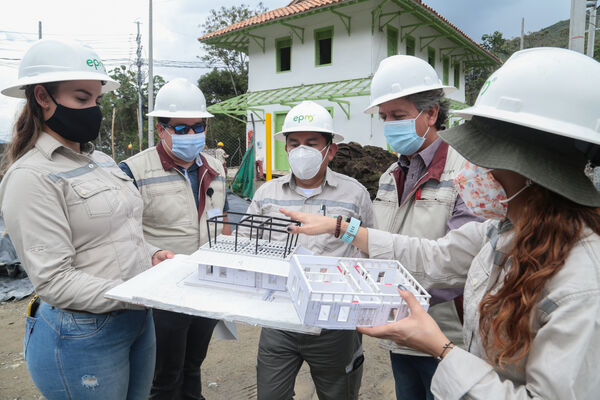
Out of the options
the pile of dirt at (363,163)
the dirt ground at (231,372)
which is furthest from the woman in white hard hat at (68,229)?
the pile of dirt at (363,163)

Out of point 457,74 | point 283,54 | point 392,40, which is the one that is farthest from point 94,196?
point 457,74

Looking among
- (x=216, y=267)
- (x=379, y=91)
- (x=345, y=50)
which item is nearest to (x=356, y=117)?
(x=345, y=50)

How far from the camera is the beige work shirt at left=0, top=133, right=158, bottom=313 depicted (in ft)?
5.37

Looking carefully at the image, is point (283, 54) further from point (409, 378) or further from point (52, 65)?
point (409, 378)

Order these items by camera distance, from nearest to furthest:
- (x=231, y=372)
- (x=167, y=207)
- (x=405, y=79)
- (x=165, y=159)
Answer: (x=405, y=79) < (x=167, y=207) < (x=165, y=159) < (x=231, y=372)

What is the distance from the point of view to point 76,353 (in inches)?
69.7

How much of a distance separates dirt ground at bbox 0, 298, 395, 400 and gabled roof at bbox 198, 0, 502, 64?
47.1 ft

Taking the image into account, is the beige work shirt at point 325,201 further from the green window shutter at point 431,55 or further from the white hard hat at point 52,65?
the green window shutter at point 431,55

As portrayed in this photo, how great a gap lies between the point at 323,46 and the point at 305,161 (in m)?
15.8

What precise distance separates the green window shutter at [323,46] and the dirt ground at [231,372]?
1473cm

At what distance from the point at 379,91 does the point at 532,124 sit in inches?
58.9

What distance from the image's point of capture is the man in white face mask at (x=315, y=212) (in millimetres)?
2400

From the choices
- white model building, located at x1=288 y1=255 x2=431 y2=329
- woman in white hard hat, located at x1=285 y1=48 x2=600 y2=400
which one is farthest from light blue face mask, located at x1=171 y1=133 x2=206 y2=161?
woman in white hard hat, located at x1=285 y1=48 x2=600 y2=400

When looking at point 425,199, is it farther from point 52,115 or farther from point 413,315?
point 52,115
